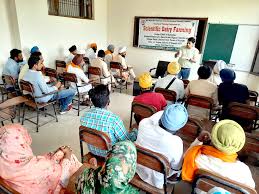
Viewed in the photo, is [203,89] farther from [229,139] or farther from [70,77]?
[70,77]

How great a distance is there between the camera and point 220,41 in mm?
4863

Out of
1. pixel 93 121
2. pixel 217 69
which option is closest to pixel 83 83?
pixel 93 121

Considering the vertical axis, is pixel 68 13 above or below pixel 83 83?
above

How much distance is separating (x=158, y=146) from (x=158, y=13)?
16.5 ft

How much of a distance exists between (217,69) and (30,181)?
3.23 m

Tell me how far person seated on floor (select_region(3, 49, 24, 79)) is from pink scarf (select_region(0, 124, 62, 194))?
298 centimetres

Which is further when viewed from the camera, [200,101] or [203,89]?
[203,89]

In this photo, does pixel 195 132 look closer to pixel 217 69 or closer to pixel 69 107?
pixel 217 69

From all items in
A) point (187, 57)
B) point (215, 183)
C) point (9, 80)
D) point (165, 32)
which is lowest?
point (9, 80)

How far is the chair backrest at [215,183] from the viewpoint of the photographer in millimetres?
989

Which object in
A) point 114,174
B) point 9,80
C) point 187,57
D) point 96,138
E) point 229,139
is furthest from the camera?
point 187,57

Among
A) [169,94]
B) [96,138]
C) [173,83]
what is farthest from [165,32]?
[96,138]

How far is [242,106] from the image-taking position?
86.0 inches

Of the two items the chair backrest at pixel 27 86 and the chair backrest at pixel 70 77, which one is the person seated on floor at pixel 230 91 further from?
the chair backrest at pixel 27 86
